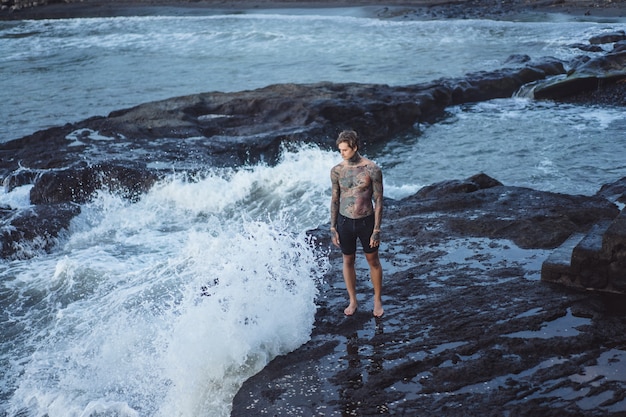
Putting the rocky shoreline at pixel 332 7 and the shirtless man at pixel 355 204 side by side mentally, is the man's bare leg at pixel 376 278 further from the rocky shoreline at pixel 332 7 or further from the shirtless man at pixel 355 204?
the rocky shoreline at pixel 332 7

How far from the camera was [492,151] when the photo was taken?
47.2ft

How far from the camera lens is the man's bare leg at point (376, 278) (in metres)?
6.12

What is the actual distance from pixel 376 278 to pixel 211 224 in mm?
5348

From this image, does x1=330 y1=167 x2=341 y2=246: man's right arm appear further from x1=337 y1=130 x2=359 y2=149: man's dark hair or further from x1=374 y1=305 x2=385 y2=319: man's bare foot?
x1=374 y1=305 x2=385 y2=319: man's bare foot

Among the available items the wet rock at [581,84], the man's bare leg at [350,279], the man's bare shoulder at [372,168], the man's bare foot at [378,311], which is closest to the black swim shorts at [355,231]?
the man's bare leg at [350,279]

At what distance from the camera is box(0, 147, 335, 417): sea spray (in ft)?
19.5

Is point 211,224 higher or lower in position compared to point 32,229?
lower

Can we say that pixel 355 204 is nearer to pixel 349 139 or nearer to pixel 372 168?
pixel 372 168

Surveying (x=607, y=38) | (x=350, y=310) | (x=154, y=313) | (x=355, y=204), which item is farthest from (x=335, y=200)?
(x=607, y=38)

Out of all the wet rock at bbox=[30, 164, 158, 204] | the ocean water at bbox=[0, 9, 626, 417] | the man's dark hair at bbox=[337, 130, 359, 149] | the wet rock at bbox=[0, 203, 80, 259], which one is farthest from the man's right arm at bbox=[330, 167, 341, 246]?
the wet rock at bbox=[30, 164, 158, 204]

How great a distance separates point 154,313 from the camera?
7.69m

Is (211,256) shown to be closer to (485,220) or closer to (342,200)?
(342,200)

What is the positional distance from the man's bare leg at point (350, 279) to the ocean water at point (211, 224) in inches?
15.7

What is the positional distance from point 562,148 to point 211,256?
872cm
